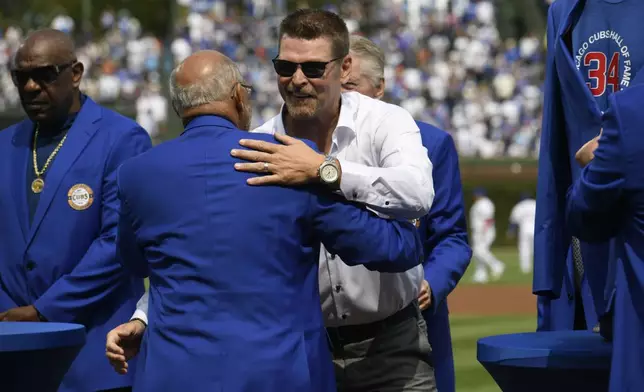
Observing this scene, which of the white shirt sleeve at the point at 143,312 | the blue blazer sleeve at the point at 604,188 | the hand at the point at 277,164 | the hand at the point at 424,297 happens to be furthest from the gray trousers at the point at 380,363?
the blue blazer sleeve at the point at 604,188

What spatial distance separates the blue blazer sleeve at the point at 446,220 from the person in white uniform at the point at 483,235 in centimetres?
1830

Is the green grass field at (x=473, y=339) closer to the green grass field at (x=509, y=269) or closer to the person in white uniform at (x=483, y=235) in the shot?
the green grass field at (x=509, y=269)

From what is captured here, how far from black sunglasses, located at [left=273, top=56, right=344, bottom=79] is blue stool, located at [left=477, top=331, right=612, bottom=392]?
100 cm

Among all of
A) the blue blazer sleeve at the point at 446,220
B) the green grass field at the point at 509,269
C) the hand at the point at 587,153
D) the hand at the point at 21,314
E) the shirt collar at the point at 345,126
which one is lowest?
the green grass field at the point at 509,269

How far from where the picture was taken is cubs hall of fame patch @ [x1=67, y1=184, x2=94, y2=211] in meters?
4.73

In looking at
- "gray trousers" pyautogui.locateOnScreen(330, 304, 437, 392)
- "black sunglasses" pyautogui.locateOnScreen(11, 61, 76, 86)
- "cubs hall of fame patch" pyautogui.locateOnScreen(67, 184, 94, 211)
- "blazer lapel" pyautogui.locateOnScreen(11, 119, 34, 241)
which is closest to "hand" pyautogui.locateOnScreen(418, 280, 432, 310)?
"gray trousers" pyautogui.locateOnScreen(330, 304, 437, 392)

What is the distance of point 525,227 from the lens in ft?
80.4

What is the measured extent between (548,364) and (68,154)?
7.27ft

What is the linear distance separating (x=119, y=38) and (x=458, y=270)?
102ft

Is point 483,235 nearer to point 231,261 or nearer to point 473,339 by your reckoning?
point 473,339

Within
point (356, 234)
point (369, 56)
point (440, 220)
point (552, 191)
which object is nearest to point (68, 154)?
point (369, 56)

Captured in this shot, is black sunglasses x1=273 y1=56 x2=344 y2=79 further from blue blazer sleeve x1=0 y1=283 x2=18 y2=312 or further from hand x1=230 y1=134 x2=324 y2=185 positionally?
blue blazer sleeve x1=0 y1=283 x2=18 y2=312

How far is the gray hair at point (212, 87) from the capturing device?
11.5 ft

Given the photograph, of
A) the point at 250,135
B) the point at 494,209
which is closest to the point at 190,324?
the point at 250,135
